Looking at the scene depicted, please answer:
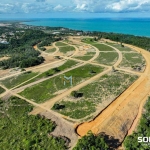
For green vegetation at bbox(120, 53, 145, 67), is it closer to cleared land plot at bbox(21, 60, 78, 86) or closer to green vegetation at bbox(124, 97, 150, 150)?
cleared land plot at bbox(21, 60, 78, 86)

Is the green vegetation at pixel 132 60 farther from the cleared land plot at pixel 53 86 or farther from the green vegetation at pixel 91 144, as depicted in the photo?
the green vegetation at pixel 91 144

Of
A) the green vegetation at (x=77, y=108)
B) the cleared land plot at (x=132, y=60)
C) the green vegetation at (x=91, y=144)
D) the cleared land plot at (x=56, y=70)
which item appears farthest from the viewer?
the cleared land plot at (x=132, y=60)

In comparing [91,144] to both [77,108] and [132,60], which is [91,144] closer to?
[77,108]

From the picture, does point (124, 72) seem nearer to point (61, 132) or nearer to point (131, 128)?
point (131, 128)

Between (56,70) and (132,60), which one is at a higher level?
(132,60)

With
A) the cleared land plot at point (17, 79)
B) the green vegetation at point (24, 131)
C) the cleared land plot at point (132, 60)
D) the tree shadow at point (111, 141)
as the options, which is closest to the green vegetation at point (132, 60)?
the cleared land plot at point (132, 60)

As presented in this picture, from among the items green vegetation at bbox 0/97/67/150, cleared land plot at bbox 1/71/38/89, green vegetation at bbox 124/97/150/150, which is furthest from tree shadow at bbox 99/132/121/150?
cleared land plot at bbox 1/71/38/89

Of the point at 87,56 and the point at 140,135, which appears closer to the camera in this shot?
the point at 140,135

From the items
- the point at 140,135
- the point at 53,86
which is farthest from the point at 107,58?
the point at 140,135
